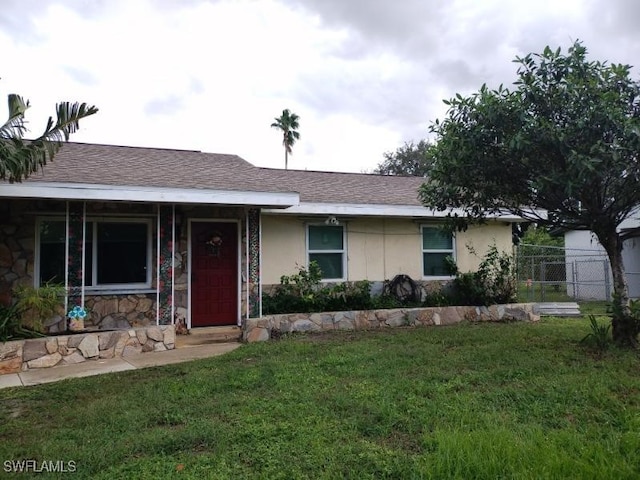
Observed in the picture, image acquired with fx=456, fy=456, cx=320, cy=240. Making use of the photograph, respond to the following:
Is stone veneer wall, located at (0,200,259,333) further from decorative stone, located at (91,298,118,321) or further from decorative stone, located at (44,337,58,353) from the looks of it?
decorative stone, located at (44,337,58,353)

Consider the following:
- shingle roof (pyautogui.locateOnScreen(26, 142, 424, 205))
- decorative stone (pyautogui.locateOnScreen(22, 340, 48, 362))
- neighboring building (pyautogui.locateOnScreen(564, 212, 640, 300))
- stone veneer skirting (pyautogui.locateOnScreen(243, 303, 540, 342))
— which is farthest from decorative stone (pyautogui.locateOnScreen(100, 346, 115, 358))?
neighboring building (pyautogui.locateOnScreen(564, 212, 640, 300))

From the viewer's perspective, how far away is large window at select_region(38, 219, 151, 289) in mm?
8305

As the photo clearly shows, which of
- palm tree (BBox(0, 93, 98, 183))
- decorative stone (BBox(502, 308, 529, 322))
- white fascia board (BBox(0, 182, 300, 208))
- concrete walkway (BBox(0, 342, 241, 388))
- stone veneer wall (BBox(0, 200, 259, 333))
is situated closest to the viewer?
palm tree (BBox(0, 93, 98, 183))

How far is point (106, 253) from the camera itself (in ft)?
28.4

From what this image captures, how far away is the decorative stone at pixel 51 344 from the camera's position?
673 cm

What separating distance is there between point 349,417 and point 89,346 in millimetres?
4787

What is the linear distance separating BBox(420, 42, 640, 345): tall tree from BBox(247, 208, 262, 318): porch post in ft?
12.0

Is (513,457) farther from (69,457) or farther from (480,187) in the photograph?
(480,187)

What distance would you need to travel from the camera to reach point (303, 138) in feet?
119

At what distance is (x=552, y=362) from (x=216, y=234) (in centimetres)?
636

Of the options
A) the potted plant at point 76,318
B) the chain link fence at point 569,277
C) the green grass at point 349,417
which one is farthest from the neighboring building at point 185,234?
the chain link fence at point 569,277

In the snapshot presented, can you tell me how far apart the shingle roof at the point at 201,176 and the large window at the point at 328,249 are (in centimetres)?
76

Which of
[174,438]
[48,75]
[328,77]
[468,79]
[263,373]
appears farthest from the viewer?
[328,77]

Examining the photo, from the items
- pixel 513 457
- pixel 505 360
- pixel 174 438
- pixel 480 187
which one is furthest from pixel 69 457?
pixel 480 187
